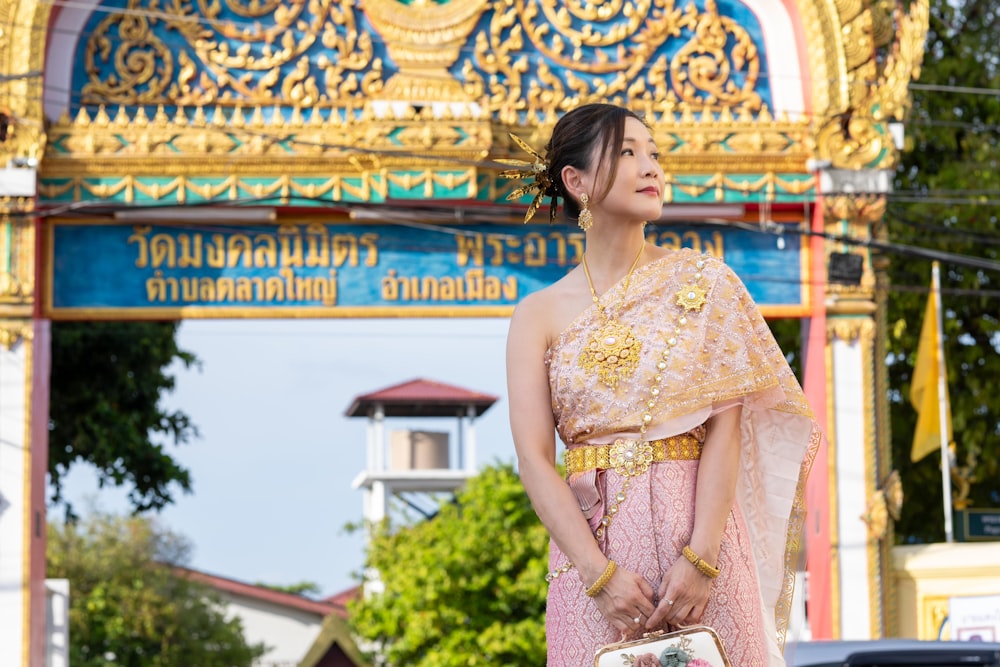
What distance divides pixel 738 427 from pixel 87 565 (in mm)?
29406

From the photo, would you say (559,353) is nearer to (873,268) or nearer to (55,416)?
(873,268)

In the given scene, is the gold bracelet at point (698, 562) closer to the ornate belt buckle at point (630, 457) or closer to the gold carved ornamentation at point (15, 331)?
the ornate belt buckle at point (630, 457)

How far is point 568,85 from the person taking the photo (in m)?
11.9

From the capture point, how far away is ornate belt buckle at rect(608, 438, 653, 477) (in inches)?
144

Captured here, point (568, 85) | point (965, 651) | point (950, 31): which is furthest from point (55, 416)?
point (965, 651)

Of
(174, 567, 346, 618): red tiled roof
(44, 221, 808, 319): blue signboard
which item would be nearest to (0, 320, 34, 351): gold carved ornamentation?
(44, 221, 808, 319): blue signboard

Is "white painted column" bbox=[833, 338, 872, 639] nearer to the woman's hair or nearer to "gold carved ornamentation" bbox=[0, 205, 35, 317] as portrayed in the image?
"gold carved ornamentation" bbox=[0, 205, 35, 317]

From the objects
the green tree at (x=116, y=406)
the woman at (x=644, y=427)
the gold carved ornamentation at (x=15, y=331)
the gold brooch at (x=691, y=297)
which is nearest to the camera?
the woman at (x=644, y=427)

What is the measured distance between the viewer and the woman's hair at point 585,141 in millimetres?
3754

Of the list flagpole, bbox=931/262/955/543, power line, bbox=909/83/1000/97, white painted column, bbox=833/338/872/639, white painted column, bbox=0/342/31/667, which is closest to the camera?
white painted column, bbox=0/342/31/667

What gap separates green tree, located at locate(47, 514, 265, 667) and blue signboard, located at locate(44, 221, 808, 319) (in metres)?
18.8

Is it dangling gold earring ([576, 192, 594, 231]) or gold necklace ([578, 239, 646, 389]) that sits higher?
dangling gold earring ([576, 192, 594, 231])

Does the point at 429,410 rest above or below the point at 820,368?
above

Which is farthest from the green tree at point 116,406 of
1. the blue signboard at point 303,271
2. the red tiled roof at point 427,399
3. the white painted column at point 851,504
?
the red tiled roof at point 427,399
